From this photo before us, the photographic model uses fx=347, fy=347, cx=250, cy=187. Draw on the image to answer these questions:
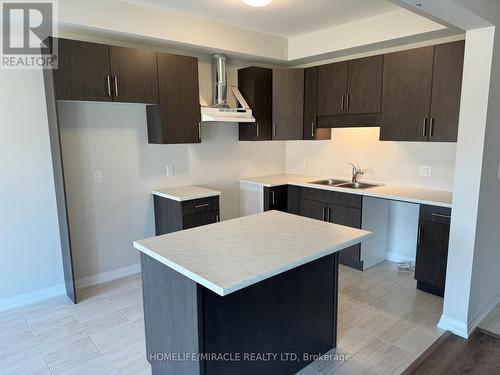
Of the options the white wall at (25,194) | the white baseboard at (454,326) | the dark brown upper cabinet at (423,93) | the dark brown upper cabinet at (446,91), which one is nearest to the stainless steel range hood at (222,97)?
the dark brown upper cabinet at (423,93)

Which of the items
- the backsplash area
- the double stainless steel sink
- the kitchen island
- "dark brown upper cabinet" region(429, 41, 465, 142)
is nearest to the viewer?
the kitchen island

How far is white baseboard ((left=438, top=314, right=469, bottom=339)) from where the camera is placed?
258cm

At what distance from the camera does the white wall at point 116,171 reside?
3277 mm

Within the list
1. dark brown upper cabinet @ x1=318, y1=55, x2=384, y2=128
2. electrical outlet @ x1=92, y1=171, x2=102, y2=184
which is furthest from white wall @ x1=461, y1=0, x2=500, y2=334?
electrical outlet @ x1=92, y1=171, x2=102, y2=184

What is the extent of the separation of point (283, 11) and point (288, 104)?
1192mm

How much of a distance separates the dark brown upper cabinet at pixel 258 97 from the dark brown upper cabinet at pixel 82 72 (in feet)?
5.47

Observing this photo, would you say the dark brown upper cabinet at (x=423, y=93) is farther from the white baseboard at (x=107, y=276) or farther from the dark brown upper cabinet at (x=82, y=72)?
the white baseboard at (x=107, y=276)

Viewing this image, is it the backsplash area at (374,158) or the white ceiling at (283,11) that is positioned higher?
the white ceiling at (283,11)

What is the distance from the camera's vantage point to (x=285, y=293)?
6.65 feet

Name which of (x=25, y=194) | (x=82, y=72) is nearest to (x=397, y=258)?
(x=82, y=72)

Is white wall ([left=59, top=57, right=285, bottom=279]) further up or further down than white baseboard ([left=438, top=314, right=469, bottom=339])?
further up

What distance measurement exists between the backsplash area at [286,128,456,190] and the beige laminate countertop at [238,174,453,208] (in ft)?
0.43

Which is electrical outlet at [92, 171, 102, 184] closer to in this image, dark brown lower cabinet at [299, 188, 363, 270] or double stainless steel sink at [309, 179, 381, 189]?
dark brown lower cabinet at [299, 188, 363, 270]

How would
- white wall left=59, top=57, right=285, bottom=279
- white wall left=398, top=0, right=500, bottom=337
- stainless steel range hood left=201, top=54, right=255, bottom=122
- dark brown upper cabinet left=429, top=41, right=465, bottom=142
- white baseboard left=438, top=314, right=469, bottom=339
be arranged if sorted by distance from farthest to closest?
stainless steel range hood left=201, top=54, right=255, bottom=122, white wall left=59, top=57, right=285, bottom=279, dark brown upper cabinet left=429, top=41, right=465, bottom=142, white baseboard left=438, top=314, right=469, bottom=339, white wall left=398, top=0, right=500, bottom=337
